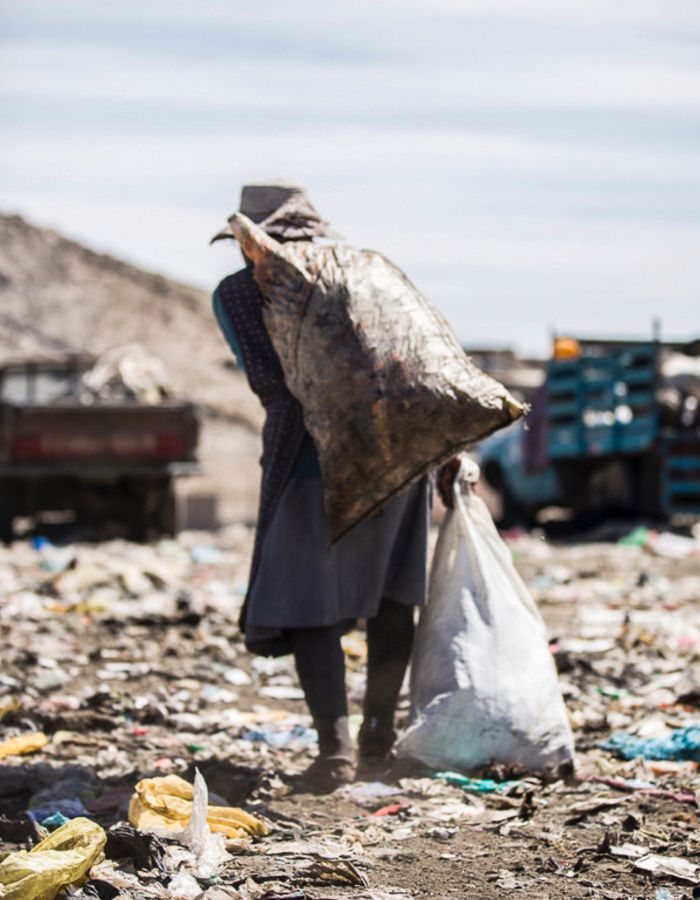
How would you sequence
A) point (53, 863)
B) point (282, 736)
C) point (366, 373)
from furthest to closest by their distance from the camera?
point (282, 736)
point (366, 373)
point (53, 863)

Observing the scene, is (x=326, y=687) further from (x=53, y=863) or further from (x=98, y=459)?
(x=98, y=459)

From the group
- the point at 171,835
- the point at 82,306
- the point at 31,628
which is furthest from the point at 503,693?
the point at 82,306

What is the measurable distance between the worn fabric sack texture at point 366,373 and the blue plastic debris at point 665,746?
4.44 feet

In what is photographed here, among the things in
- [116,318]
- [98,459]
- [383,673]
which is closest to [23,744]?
[383,673]

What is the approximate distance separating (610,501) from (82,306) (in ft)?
75.9

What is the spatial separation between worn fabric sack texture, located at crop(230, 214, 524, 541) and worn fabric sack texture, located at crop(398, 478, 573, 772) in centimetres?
59

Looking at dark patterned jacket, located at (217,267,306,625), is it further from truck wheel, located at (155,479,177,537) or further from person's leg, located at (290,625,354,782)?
truck wheel, located at (155,479,177,537)

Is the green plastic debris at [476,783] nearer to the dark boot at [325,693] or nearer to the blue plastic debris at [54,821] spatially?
the dark boot at [325,693]

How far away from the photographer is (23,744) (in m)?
4.84

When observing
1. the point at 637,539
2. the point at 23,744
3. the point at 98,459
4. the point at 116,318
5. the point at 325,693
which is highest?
the point at 116,318

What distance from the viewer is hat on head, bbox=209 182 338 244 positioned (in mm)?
4438

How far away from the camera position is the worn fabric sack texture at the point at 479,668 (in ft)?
14.5

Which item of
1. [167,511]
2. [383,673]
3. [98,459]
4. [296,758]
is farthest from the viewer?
[167,511]

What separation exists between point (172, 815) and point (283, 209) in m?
1.80
